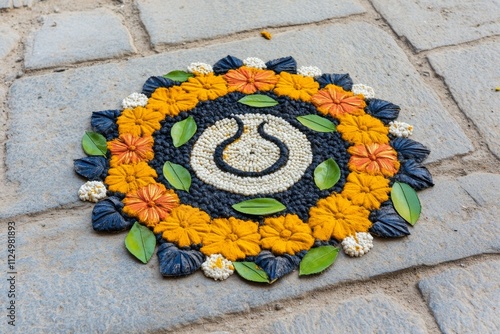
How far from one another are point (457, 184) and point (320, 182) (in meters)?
0.34

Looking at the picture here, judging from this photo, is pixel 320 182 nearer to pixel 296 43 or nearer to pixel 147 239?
pixel 147 239

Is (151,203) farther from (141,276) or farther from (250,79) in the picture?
(250,79)

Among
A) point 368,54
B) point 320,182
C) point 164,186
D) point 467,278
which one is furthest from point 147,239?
point 368,54

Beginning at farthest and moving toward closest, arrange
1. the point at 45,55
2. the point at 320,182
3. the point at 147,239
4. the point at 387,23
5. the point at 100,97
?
1. the point at 387,23
2. the point at 45,55
3. the point at 100,97
4. the point at 320,182
5. the point at 147,239

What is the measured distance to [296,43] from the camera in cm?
186

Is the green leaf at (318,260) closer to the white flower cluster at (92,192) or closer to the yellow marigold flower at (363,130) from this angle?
the yellow marigold flower at (363,130)

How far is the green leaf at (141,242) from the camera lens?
1292mm

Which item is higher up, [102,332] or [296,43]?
[296,43]

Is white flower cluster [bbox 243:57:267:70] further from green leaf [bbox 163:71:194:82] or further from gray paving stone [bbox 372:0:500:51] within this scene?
gray paving stone [bbox 372:0:500:51]

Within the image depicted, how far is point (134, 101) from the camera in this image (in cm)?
162

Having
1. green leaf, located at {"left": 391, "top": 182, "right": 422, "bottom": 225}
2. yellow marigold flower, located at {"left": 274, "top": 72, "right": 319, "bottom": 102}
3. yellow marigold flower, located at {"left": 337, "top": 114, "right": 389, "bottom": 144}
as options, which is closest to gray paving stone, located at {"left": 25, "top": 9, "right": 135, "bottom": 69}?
yellow marigold flower, located at {"left": 274, "top": 72, "right": 319, "bottom": 102}

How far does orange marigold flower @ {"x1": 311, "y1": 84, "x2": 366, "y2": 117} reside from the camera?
5.21ft

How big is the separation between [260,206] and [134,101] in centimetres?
50

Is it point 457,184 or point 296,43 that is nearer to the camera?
point 457,184
